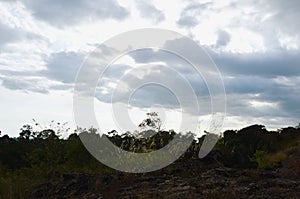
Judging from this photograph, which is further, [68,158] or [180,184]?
[68,158]

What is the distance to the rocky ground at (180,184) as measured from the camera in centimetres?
984

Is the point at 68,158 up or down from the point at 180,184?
up

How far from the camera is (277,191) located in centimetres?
986

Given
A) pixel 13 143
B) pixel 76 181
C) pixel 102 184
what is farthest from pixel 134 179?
pixel 13 143

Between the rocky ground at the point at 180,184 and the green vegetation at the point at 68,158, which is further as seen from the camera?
the green vegetation at the point at 68,158

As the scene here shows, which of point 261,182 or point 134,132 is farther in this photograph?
point 134,132

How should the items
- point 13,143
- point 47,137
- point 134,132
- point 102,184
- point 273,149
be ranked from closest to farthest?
1. point 102,184
2. point 134,132
3. point 47,137
4. point 13,143
5. point 273,149

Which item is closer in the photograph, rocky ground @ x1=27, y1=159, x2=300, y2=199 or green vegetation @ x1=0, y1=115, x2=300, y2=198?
rocky ground @ x1=27, y1=159, x2=300, y2=199

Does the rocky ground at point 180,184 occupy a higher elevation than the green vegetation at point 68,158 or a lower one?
lower

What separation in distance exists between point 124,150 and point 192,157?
8.37 ft

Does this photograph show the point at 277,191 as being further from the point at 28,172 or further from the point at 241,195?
the point at 28,172

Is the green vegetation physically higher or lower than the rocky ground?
higher

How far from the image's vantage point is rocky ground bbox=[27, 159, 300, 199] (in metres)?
9.84

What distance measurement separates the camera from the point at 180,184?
10891 millimetres
